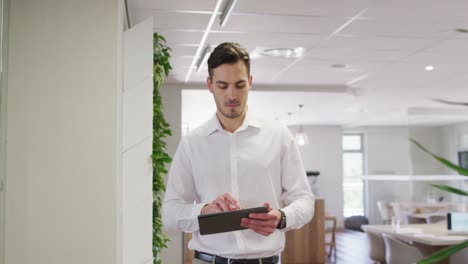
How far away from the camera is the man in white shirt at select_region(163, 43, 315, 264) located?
1886 mm

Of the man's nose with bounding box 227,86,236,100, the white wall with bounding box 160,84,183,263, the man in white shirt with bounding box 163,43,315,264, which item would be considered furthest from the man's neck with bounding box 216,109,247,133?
the white wall with bounding box 160,84,183,263

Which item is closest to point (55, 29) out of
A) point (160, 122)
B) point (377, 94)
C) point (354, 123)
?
point (160, 122)

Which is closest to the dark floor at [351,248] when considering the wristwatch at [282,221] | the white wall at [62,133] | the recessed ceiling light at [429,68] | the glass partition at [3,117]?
the recessed ceiling light at [429,68]

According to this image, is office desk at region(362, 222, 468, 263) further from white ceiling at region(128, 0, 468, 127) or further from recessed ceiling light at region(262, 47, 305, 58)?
recessed ceiling light at region(262, 47, 305, 58)

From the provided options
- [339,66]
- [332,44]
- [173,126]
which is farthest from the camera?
[173,126]

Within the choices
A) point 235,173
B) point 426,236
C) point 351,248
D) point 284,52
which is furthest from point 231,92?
point 351,248

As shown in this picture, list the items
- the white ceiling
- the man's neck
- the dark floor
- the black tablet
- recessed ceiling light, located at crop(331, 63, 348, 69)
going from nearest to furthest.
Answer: the black tablet, the man's neck, the white ceiling, recessed ceiling light, located at crop(331, 63, 348, 69), the dark floor

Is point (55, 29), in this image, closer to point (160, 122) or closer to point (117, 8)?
point (117, 8)

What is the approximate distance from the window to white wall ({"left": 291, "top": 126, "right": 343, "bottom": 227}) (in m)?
0.46

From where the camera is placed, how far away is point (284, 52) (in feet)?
19.0

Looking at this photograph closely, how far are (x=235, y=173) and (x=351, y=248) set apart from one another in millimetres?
9405

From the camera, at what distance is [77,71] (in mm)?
3059

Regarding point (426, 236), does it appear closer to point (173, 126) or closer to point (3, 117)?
point (173, 126)

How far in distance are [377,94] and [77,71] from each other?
22.5 feet
